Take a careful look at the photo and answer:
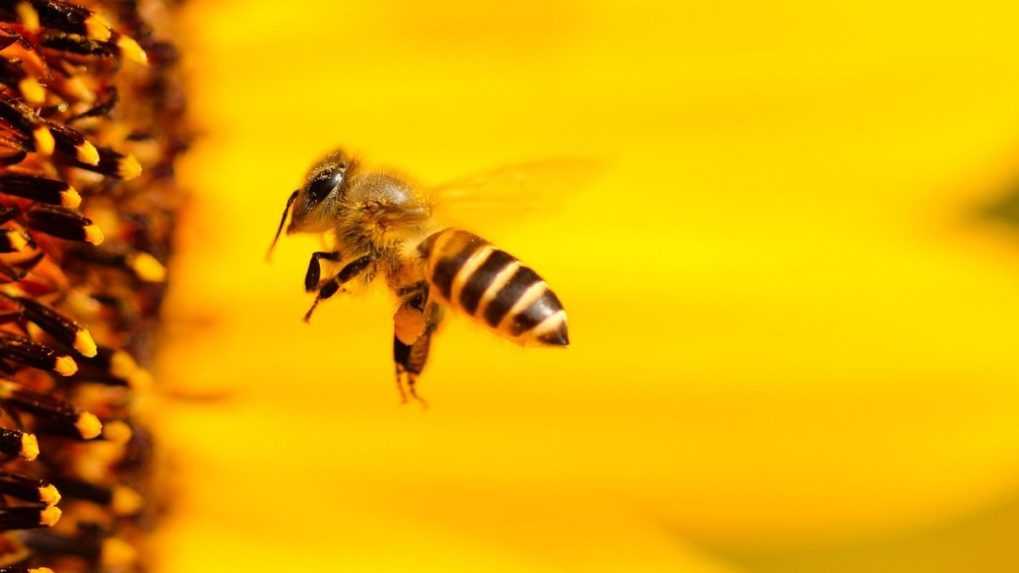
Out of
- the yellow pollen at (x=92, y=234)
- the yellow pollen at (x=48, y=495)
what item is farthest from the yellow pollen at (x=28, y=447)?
the yellow pollen at (x=92, y=234)

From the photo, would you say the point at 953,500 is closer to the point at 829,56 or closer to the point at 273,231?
the point at 829,56

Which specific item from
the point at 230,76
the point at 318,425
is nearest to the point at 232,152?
the point at 230,76

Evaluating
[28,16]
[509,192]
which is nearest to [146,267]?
[28,16]

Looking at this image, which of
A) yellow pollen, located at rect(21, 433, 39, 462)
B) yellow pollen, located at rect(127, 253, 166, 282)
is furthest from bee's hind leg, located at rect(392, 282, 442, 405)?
yellow pollen, located at rect(21, 433, 39, 462)

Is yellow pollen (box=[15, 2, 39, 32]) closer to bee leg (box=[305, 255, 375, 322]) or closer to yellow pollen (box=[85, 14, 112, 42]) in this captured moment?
yellow pollen (box=[85, 14, 112, 42])

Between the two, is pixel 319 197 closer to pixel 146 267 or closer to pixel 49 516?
pixel 146 267

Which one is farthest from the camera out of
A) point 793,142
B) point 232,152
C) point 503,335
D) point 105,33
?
point 793,142
